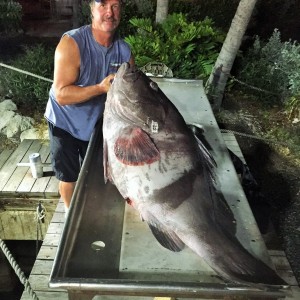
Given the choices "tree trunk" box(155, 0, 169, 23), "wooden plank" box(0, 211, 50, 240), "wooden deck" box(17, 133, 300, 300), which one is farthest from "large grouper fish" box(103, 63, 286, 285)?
"tree trunk" box(155, 0, 169, 23)

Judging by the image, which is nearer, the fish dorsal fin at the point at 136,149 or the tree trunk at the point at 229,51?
the fish dorsal fin at the point at 136,149

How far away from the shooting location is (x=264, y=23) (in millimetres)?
14219

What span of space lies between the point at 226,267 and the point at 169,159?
0.86 m

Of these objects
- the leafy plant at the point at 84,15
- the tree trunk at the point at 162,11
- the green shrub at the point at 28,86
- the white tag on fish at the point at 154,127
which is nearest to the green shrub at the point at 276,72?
the tree trunk at the point at 162,11

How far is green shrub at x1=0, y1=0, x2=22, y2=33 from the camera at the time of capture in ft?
37.8

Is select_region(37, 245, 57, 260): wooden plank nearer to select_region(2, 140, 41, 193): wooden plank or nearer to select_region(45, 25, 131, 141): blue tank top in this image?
select_region(2, 140, 41, 193): wooden plank

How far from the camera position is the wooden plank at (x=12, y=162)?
485cm

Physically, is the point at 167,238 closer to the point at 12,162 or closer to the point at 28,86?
the point at 12,162

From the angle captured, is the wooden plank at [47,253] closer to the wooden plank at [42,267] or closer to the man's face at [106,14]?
the wooden plank at [42,267]

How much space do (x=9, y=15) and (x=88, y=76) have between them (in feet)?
34.0

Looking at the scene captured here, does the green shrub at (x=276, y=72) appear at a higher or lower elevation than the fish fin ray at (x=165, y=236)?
lower

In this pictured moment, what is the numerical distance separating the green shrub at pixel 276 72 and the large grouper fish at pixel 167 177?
211 inches

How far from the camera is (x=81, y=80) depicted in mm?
3002

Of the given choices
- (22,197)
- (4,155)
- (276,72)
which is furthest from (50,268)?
(276,72)
